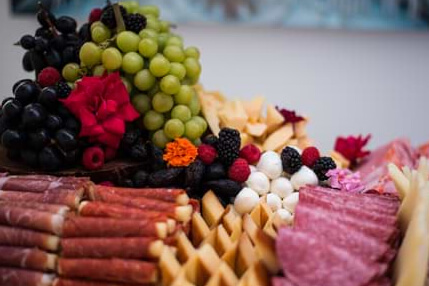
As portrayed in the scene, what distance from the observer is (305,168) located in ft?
4.22

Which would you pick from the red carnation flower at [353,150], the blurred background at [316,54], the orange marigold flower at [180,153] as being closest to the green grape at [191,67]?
the orange marigold flower at [180,153]

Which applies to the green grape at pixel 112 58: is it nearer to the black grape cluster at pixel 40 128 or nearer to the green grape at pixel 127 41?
the green grape at pixel 127 41

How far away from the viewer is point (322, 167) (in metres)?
1.29

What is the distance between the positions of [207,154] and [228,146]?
55 millimetres

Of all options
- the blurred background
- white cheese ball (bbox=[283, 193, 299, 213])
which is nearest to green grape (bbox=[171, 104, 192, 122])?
white cheese ball (bbox=[283, 193, 299, 213])

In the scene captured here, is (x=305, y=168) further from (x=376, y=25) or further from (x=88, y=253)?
(x=376, y=25)

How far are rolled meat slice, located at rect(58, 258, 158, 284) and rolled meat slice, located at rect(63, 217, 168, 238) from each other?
5 cm

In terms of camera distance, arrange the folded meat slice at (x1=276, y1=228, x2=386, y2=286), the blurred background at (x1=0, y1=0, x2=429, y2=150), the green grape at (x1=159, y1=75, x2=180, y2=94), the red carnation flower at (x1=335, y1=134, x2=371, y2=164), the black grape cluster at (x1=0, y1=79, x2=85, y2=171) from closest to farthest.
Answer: the folded meat slice at (x1=276, y1=228, x2=386, y2=286), the black grape cluster at (x1=0, y1=79, x2=85, y2=171), the green grape at (x1=159, y1=75, x2=180, y2=94), the red carnation flower at (x1=335, y1=134, x2=371, y2=164), the blurred background at (x1=0, y1=0, x2=429, y2=150)

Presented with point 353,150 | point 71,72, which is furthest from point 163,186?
point 353,150

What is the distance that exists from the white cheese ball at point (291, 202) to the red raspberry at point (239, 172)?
0.11 meters

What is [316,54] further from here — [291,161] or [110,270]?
[110,270]

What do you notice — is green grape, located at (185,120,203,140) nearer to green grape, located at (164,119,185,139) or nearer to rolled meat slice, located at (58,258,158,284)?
green grape, located at (164,119,185,139)

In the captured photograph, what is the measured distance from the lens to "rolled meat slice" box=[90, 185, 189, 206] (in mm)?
1039

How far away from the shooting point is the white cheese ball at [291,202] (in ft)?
4.05
